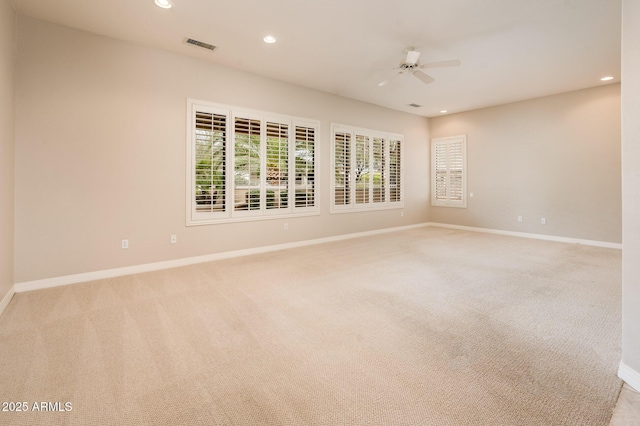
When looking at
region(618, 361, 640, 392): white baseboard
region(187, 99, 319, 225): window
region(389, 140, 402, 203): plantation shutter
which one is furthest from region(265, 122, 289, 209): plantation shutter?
region(618, 361, 640, 392): white baseboard

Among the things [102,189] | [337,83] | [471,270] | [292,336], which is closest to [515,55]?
[337,83]

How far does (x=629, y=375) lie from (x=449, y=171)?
7171mm

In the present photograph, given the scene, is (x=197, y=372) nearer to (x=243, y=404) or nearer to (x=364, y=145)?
(x=243, y=404)

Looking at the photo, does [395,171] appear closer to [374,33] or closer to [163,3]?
Answer: [374,33]

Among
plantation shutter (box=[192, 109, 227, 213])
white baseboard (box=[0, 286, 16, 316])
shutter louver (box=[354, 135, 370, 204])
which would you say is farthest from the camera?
shutter louver (box=[354, 135, 370, 204])

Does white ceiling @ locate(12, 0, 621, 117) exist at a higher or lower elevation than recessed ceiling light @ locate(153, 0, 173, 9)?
higher

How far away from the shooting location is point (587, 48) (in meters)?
4.21

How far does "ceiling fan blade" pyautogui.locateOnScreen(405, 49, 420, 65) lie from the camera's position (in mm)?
3986

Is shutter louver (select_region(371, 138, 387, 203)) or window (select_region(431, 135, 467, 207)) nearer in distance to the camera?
shutter louver (select_region(371, 138, 387, 203))

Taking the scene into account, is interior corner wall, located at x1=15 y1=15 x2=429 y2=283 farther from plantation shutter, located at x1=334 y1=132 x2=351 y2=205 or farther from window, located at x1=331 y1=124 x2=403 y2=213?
window, located at x1=331 y1=124 x2=403 y2=213

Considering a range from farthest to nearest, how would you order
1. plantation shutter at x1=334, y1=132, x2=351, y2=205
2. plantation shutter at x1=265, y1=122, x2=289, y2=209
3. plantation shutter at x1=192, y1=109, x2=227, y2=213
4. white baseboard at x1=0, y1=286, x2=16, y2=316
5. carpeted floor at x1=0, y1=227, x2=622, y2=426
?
1. plantation shutter at x1=334, y1=132, x2=351, y2=205
2. plantation shutter at x1=265, y1=122, x2=289, y2=209
3. plantation shutter at x1=192, y1=109, x2=227, y2=213
4. white baseboard at x1=0, y1=286, x2=16, y2=316
5. carpeted floor at x1=0, y1=227, x2=622, y2=426

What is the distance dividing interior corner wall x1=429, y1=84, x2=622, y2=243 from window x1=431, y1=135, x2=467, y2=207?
0.58 ft

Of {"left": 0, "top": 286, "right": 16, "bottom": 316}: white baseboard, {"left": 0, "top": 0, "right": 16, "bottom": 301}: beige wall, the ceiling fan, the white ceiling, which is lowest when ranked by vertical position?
{"left": 0, "top": 286, "right": 16, "bottom": 316}: white baseboard

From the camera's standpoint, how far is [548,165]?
21.4 ft
